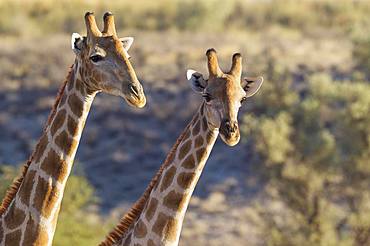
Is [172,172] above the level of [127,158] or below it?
below

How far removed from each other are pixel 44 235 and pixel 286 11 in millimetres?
34356

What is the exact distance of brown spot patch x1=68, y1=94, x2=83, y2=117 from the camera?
365 inches

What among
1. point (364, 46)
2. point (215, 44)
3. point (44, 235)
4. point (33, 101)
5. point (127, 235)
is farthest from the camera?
point (215, 44)

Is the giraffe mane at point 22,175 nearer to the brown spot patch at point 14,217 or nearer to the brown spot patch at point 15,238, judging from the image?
the brown spot patch at point 14,217

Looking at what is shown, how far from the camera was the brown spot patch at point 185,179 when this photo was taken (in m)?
9.61

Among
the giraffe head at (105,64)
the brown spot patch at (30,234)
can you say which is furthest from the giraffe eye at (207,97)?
the brown spot patch at (30,234)

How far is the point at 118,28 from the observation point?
39375 mm

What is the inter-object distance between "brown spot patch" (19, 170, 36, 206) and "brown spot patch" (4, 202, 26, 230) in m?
0.09

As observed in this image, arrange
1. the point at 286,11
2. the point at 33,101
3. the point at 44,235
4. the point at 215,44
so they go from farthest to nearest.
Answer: the point at 286,11, the point at 215,44, the point at 33,101, the point at 44,235

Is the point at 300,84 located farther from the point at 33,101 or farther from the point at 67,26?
the point at 67,26

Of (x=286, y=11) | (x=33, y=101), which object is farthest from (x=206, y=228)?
(x=286, y=11)

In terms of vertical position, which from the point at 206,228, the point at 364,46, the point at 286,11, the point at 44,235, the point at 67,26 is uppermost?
the point at 286,11

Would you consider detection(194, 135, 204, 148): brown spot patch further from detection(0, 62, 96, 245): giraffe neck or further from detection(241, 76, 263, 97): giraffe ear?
detection(0, 62, 96, 245): giraffe neck

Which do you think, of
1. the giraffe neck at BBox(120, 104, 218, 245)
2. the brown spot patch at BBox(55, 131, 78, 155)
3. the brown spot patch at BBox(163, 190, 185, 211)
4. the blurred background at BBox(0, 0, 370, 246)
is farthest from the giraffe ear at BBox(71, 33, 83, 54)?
the blurred background at BBox(0, 0, 370, 246)
